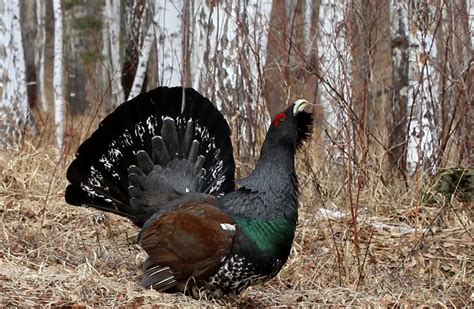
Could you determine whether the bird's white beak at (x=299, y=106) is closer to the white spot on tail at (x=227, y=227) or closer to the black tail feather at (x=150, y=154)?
the white spot on tail at (x=227, y=227)

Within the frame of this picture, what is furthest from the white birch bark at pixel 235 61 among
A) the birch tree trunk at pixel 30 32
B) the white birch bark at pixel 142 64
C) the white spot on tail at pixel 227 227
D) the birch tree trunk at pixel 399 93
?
the birch tree trunk at pixel 30 32

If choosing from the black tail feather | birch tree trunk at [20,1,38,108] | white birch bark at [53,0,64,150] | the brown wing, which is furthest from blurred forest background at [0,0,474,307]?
birch tree trunk at [20,1,38,108]

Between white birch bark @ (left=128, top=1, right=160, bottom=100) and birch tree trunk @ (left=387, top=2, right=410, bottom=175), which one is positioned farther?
white birch bark @ (left=128, top=1, right=160, bottom=100)

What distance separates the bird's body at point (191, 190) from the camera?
5.64 meters

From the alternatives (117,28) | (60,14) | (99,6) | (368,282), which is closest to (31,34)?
(99,6)

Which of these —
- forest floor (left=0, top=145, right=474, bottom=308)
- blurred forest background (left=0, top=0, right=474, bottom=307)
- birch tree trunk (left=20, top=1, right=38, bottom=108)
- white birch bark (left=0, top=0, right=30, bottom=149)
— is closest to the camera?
forest floor (left=0, top=145, right=474, bottom=308)

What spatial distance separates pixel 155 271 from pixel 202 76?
12.3ft

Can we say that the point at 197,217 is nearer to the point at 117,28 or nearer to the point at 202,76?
the point at 202,76

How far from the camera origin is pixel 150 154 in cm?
665

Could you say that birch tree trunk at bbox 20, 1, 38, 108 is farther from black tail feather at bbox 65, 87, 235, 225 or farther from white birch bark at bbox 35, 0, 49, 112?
black tail feather at bbox 65, 87, 235, 225

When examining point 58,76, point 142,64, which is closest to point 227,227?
point 142,64

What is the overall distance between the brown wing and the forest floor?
0.14 m

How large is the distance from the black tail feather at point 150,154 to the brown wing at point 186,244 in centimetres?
60

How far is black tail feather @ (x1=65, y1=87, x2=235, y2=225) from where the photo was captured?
258 inches
